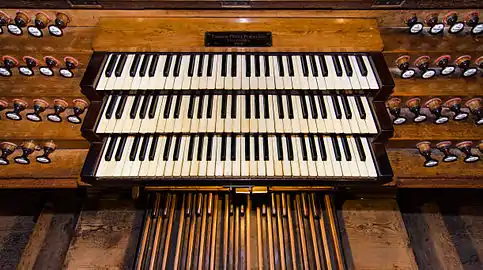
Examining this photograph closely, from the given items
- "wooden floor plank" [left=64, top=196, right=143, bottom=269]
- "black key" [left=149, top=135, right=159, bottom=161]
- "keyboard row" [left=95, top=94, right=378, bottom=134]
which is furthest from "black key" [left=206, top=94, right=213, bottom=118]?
"wooden floor plank" [left=64, top=196, right=143, bottom=269]

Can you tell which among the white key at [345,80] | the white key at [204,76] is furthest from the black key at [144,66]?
the white key at [345,80]

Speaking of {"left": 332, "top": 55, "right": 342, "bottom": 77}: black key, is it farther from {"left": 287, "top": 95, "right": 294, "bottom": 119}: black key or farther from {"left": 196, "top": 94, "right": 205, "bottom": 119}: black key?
{"left": 196, "top": 94, "right": 205, "bottom": 119}: black key

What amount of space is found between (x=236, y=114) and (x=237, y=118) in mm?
29

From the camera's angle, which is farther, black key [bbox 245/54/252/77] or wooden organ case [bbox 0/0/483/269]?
black key [bbox 245/54/252/77]

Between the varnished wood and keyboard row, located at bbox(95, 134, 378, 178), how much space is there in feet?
1.74

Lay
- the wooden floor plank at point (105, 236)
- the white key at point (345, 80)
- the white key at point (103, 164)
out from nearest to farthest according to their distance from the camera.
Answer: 1. the white key at point (103, 164)
2. the white key at point (345, 80)
3. the wooden floor plank at point (105, 236)

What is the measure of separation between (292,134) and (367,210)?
3.32 ft

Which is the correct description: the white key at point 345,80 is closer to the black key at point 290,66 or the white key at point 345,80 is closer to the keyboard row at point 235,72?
the keyboard row at point 235,72

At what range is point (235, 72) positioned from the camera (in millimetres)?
2213

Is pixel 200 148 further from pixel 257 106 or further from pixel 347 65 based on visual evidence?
pixel 347 65

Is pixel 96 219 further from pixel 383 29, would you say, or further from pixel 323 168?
pixel 383 29

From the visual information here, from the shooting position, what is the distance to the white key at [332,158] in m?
2.03

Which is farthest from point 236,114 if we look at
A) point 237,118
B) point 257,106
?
point 257,106

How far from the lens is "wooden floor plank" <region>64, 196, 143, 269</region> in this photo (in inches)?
97.5
